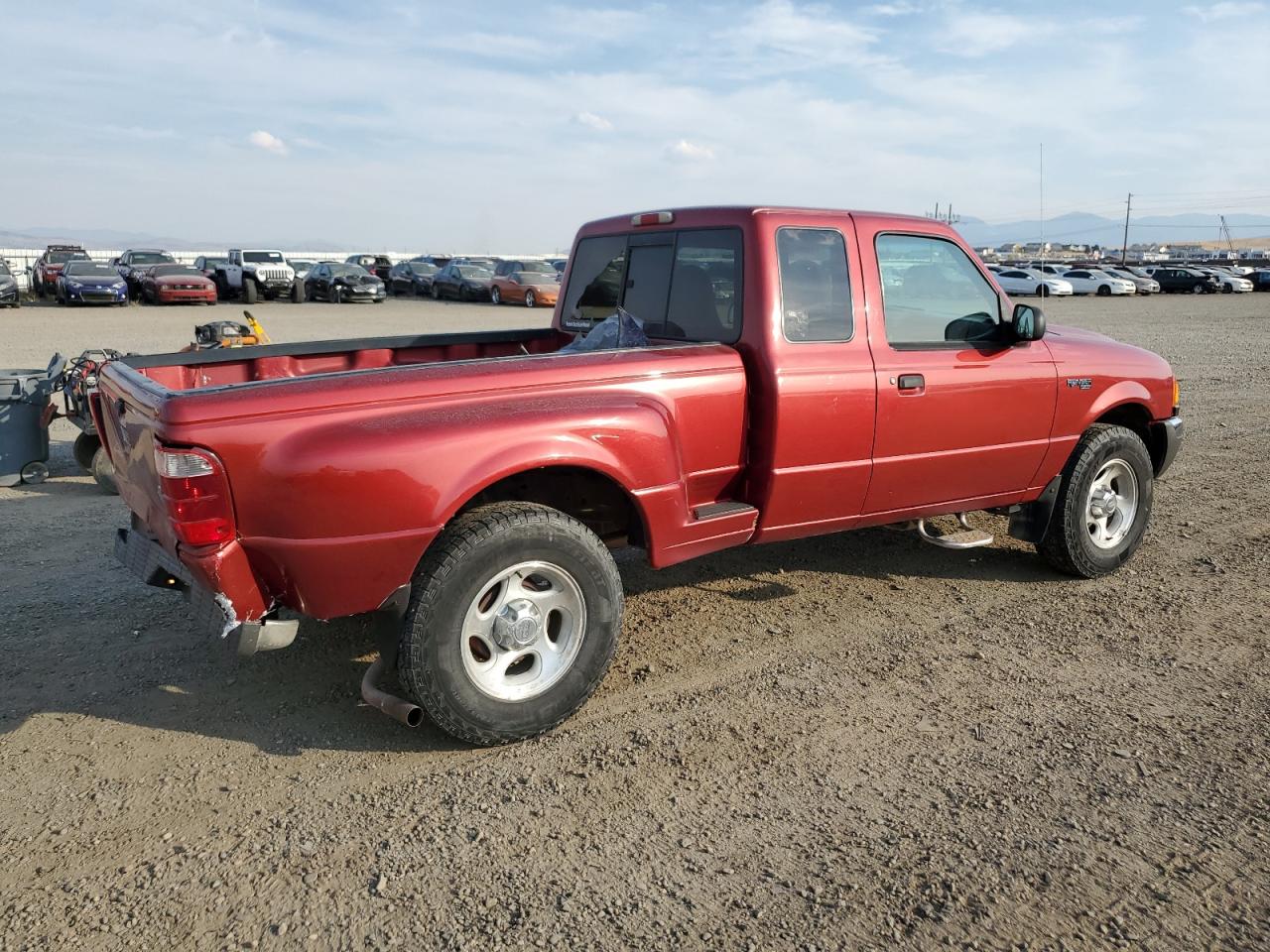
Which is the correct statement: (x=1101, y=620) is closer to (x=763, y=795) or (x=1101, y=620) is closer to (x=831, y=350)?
(x=831, y=350)

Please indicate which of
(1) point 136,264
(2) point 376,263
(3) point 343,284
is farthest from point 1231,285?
(1) point 136,264

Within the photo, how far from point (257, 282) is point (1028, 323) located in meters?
30.6

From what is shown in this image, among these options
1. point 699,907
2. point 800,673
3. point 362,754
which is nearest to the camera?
point 699,907

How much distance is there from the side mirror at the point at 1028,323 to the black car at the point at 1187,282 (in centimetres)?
4642

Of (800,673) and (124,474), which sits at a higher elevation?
(124,474)

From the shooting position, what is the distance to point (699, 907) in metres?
2.80

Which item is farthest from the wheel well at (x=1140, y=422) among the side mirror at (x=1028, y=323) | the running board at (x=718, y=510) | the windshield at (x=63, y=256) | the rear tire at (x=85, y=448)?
the windshield at (x=63, y=256)

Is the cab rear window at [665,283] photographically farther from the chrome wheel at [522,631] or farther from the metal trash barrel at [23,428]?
the metal trash barrel at [23,428]

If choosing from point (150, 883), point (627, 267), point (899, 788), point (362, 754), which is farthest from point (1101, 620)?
point (150, 883)

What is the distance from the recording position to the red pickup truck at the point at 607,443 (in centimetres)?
333

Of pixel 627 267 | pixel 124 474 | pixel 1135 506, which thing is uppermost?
pixel 627 267

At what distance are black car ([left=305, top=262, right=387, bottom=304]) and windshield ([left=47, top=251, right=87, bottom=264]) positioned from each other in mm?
7476

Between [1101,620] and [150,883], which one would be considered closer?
[150,883]

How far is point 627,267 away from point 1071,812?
3.23 meters
